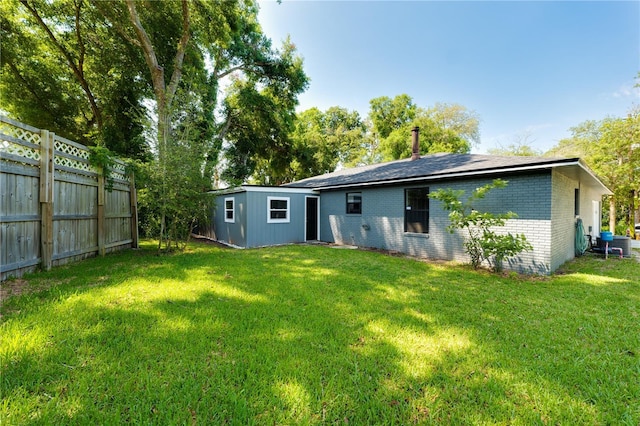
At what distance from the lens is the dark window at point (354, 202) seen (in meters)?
10.5

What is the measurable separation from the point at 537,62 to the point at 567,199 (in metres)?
10.4

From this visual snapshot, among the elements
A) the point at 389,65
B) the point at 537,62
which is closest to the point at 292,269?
the point at 389,65

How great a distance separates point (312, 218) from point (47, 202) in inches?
342

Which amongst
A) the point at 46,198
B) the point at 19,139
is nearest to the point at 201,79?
the point at 19,139

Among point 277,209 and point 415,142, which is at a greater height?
point 415,142

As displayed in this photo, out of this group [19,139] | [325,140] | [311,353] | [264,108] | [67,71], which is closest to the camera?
[311,353]

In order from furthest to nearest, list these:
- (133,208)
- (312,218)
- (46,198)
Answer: (312,218) < (133,208) < (46,198)

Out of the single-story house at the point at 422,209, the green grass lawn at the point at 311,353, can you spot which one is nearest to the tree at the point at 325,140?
the single-story house at the point at 422,209

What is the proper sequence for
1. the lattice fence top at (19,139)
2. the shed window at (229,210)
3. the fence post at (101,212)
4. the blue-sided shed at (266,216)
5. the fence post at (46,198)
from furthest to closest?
1. the shed window at (229,210)
2. the blue-sided shed at (266,216)
3. the fence post at (101,212)
4. the fence post at (46,198)
5. the lattice fence top at (19,139)

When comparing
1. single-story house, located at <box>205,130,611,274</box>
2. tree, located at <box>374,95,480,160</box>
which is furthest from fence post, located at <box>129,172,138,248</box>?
tree, located at <box>374,95,480,160</box>

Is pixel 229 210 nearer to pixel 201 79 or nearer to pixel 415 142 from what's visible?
pixel 201 79

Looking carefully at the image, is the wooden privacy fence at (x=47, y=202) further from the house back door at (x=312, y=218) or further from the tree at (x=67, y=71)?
the house back door at (x=312, y=218)

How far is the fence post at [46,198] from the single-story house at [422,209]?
474 cm

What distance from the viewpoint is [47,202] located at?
4.78 m
